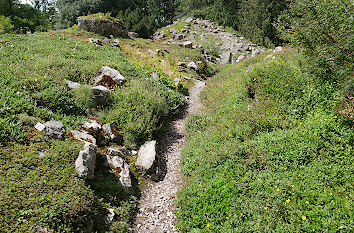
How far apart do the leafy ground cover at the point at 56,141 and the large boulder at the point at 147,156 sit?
23.2 inches

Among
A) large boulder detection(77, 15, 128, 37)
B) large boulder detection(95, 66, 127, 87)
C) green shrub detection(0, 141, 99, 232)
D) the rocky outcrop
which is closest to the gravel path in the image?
green shrub detection(0, 141, 99, 232)

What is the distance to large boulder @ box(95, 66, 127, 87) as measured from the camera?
10383mm

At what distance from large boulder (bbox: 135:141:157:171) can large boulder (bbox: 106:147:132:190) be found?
1.88 ft

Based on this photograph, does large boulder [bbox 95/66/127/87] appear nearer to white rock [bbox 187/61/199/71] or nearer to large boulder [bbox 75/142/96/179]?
large boulder [bbox 75/142/96/179]

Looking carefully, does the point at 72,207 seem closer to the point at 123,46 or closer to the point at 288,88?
the point at 288,88

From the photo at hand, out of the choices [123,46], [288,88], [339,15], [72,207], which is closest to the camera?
[72,207]

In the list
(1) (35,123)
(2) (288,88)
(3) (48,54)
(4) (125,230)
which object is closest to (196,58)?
(3) (48,54)

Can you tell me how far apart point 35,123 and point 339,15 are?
9.58m

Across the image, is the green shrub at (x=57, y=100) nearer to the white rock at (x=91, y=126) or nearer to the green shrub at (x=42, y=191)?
the white rock at (x=91, y=126)

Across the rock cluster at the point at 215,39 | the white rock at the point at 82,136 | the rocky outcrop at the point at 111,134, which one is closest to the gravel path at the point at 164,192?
the rocky outcrop at the point at 111,134

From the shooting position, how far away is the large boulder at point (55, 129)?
6.26 m

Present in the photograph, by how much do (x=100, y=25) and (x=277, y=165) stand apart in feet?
74.9

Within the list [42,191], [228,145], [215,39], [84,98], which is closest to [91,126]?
[84,98]

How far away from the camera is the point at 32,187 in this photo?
466 cm
